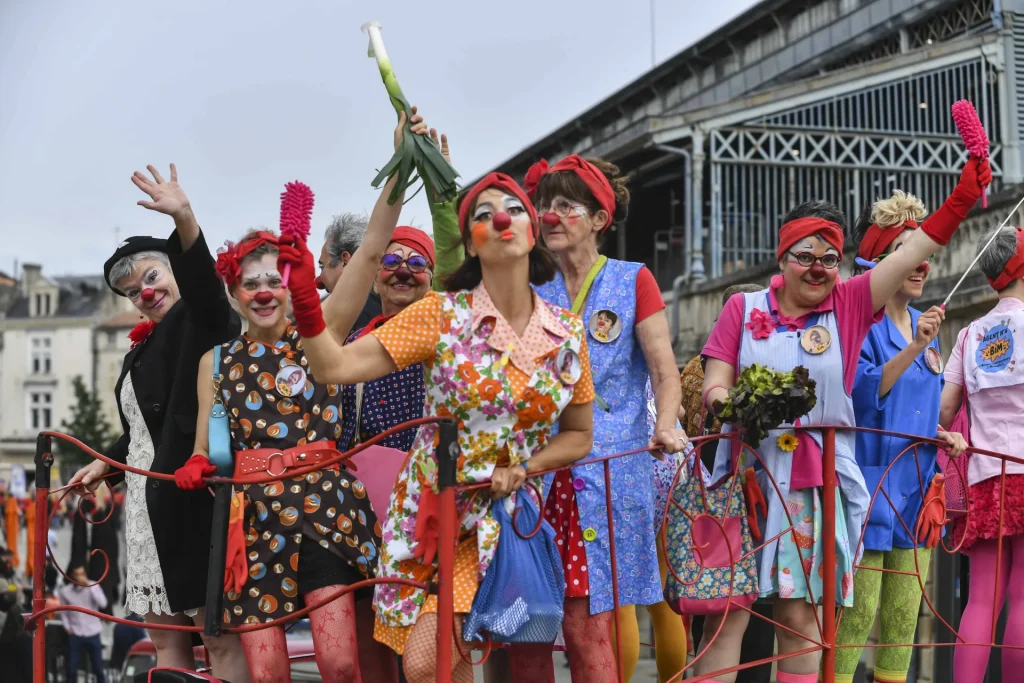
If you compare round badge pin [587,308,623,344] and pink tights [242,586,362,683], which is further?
round badge pin [587,308,623,344]

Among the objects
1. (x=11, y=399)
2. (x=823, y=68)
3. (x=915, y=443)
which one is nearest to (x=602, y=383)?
(x=915, y=443)

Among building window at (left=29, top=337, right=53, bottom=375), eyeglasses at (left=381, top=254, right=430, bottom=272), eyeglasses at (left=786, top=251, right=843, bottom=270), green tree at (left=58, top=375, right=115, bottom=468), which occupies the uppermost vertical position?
building window at (left=29, top=337, right=53, bottom=375)

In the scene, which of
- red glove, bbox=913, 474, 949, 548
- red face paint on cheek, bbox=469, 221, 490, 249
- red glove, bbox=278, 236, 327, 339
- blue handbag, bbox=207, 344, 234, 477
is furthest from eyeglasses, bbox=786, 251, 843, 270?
blue handbag, bbox=207, 344, 234, 477

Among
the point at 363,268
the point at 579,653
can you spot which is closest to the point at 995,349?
the point at 579,653

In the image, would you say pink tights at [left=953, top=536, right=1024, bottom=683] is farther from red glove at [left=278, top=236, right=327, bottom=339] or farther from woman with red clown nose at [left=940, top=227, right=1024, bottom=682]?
red glove at [left=278, top=236, right=327, bottom=339]

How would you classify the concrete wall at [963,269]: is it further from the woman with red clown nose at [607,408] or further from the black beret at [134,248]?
the black beret at [134,248]

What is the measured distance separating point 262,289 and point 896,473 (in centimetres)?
257

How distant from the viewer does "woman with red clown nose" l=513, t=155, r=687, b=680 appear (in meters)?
4.45

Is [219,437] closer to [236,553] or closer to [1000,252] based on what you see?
[236,553]

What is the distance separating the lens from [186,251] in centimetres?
498

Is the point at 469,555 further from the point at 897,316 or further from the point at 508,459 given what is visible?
the point at 897,316

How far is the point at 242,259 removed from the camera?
478 centimetres

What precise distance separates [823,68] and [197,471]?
16.2 meters

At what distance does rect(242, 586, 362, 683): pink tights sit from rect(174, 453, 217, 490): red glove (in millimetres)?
534
